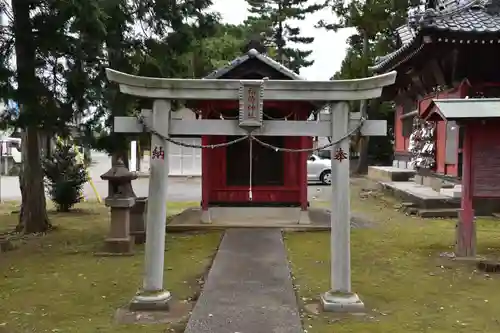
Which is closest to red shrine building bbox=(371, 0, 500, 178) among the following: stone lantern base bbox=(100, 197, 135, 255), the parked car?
stone lantern base bbox=(100, 197, 135, 255)

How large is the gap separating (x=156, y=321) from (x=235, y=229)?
6068 millimetres

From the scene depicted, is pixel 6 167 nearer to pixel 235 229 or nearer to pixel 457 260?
pixel 235 229

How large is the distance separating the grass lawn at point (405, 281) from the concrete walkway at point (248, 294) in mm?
265

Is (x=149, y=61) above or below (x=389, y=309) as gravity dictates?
above

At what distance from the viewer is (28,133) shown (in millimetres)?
11570

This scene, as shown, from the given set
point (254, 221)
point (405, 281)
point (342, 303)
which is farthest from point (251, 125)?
point (254, 221)

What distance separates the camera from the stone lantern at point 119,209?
381 inches

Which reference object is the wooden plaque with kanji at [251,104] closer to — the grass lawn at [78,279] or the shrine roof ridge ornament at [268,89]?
the shrine roof ridge ornament at [268,89]

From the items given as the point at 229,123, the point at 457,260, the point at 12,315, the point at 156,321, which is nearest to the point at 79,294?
the point at 12,315

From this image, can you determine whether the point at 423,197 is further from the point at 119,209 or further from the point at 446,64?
the point at 119,209

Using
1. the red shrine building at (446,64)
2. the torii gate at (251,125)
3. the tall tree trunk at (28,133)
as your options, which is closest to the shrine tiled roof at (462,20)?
the red shrine building at (446,64)

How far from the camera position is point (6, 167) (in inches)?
1356

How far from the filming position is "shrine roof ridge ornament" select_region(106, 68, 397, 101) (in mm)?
6395

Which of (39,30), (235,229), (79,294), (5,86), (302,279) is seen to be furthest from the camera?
(235,229)
